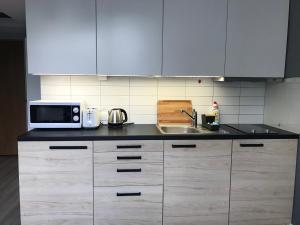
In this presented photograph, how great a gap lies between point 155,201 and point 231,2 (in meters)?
1.79

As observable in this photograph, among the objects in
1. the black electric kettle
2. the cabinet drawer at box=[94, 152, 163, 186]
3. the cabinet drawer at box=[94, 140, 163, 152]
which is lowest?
the cabinet drawer at box=[94, 152, 163, 186]

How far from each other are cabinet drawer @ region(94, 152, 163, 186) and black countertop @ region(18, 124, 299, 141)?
141 millimetres

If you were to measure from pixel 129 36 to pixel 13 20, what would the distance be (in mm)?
2678

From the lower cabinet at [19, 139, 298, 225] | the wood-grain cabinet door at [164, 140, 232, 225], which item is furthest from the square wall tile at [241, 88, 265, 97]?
the wood-grain cabinet door at [164, 140, 232, 225]

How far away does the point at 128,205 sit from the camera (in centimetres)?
205

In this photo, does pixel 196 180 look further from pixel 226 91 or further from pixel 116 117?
pixel 226 91

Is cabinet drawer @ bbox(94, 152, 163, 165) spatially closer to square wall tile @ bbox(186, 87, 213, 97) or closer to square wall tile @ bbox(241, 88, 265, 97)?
square wall tile @ bbox(186, 87, 213, 97)

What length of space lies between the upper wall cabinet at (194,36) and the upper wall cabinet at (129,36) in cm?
9

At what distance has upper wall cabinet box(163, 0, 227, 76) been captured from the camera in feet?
7.05

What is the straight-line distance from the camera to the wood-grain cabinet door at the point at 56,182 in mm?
1954

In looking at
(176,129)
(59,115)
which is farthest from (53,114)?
(176,129)

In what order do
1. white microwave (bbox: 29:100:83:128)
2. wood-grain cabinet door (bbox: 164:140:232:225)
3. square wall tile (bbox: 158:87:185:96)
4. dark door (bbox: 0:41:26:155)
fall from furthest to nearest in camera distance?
dark door (bbox: 0:41:26:155)
square wall tile (bbox: 158:87:185:96)
white microwave (bbox: 29:100:83:128)
wood-grain cabinet door (bbox: 164:140:232:225)

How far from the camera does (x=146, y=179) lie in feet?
6.70

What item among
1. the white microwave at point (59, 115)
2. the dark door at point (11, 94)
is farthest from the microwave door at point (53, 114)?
the dark door at point (11, 94)
